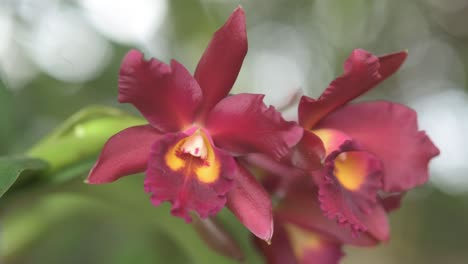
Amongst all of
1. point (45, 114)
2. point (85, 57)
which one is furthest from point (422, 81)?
point (45, 114)

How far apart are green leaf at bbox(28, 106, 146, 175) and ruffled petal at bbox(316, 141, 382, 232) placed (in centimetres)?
25

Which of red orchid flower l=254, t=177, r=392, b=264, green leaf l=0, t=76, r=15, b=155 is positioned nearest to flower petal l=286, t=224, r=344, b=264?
red orchid flower l=254, t=177, r=392, b=264

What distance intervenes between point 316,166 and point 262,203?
0.07 metres

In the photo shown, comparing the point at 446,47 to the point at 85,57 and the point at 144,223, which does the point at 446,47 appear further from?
the point at 144,223

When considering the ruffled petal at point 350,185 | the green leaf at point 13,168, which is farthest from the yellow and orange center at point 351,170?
the green leaf at point 13,168

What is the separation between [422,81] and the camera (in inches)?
157

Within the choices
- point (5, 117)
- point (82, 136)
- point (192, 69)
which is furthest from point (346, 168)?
point (192, 69)

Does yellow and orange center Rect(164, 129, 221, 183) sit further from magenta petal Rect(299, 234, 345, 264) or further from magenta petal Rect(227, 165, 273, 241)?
magenta petal Rect(299, 234, 345, 264)

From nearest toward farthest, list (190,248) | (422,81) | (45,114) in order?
(190,248) → (45,114) → (422,81)

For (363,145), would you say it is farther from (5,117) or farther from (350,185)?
(5,117)

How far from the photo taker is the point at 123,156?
540mm

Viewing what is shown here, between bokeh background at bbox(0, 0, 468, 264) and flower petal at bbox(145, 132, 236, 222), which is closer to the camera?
flower petal at bbox(145, 132, 236, 222)

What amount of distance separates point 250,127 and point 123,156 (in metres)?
0.14

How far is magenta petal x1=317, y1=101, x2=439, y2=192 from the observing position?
64 cm
